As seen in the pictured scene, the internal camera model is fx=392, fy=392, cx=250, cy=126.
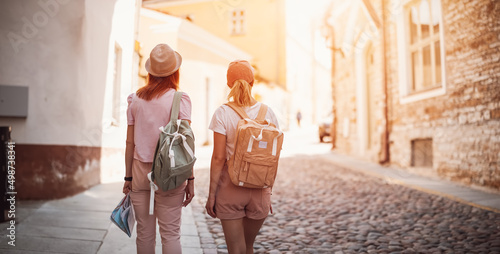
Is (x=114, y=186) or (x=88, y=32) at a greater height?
(x=88, y=32)

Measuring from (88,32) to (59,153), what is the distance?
1803 millimetres

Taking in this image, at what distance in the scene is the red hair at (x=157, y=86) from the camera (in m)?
2.37

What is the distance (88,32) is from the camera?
5.69 metres

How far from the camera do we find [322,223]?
4523 millimetres

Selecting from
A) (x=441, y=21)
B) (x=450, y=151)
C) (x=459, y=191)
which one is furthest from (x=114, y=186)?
(x=441, y=21)

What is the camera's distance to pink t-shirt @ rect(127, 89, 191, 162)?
2.34 metres

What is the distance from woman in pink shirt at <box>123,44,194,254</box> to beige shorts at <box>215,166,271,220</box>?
0.75 ft

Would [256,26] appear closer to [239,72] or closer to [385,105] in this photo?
[385,105]

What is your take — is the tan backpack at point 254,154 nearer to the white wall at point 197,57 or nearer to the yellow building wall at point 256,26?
the white wall at point 197,57

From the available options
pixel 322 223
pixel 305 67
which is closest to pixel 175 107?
pixel 322 223

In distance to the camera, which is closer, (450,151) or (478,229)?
(478,229)

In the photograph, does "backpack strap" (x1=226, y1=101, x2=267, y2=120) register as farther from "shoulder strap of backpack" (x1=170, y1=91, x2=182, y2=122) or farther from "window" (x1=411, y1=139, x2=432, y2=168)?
"window" (x1=411, y1=139, x2=432, y2=168)

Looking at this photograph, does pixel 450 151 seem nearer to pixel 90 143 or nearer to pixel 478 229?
pixel 478 229

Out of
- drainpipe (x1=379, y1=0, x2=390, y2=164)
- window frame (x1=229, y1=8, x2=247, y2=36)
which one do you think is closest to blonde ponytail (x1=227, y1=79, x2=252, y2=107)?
drainpipe (x1=379, y1=0, x2=390, y2=164)
